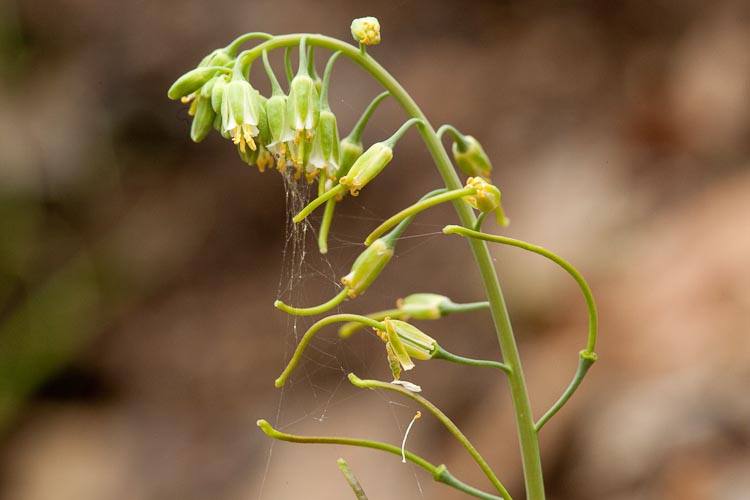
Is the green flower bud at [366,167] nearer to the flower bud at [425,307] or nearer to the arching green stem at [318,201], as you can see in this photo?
the arching green stem at [318,201]

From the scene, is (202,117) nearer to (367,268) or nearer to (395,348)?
(367,268)

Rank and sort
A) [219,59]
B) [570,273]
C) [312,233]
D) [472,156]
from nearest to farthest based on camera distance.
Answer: [570,273], [219,59], [472,156], [312,233]

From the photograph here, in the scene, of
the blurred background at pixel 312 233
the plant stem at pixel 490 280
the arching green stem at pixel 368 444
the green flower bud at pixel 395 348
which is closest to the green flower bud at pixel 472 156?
the plant stem at pixel 490 280

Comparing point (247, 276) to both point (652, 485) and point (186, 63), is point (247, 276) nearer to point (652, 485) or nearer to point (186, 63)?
point (186, 63)

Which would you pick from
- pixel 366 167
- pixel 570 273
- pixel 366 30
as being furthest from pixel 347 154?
pixel 570 273

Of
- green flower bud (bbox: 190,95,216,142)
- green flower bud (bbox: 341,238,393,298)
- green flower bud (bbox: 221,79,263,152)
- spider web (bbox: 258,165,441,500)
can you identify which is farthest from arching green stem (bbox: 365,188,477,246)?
spider web (bbox: 258,165,441,500)

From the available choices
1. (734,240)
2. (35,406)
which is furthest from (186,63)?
(734,240)
